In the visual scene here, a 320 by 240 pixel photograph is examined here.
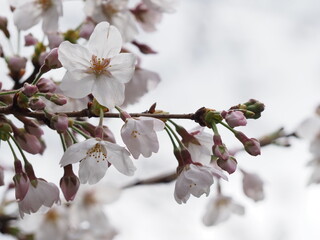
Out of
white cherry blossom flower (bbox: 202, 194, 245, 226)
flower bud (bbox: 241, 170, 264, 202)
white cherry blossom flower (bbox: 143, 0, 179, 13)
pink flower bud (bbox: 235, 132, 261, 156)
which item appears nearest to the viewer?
pink flower bud (bbox: 235, 132, 261, 156)

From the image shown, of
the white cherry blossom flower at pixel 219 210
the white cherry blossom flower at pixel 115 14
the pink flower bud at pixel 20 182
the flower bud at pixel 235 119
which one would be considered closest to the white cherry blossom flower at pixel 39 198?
the pink flower bud at pixel 20 182

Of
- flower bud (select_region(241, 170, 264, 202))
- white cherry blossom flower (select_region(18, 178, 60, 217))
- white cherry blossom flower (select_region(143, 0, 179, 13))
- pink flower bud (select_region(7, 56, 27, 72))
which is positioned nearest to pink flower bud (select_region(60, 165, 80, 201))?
white cherry blossom flower (select_region(18, 178, 60, 217))

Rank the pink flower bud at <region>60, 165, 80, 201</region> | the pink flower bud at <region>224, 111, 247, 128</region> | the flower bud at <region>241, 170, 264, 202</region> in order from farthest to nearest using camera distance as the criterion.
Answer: the flower bud at <region>241, 170, 264, 202</region> → the pink flower bud at <region>60, 165, 80, 201</region> → the pink flower bud at <region>224, 111, 247, 128</region>

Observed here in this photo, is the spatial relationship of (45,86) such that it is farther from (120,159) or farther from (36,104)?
(120,159)

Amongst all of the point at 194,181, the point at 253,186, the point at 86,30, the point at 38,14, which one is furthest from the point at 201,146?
the point at 253,186

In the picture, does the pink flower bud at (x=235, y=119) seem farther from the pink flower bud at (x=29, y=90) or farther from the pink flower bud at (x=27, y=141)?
the pink flower bud at (x=27, y=141)

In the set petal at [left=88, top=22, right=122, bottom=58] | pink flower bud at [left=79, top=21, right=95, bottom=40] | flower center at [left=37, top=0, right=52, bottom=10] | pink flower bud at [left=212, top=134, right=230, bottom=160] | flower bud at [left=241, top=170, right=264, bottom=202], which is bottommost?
flower bud at [left=241, top=170, right=264, bottom=202]

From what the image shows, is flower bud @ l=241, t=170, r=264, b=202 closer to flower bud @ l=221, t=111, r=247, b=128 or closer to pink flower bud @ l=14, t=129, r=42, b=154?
pink flower bud @ l=14, t=129, r=42, b=154
